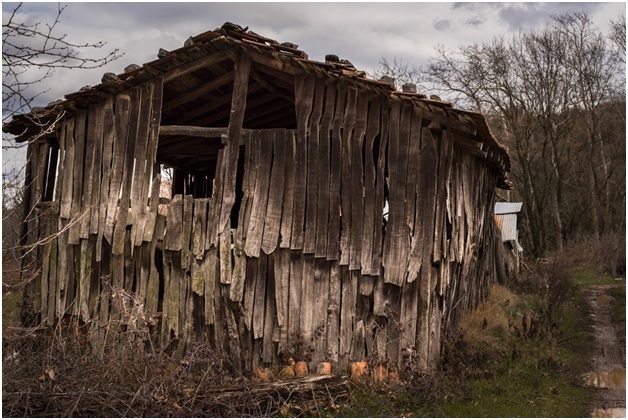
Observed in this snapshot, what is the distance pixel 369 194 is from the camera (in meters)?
8.91

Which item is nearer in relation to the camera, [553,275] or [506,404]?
[506,404]

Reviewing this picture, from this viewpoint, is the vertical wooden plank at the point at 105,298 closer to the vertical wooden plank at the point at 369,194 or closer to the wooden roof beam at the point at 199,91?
the wooden roof beam at the point at 199,91

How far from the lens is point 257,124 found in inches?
502

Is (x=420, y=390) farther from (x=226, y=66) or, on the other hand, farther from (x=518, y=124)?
(x=518, y=124)

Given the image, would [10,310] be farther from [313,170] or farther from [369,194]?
[369,194]

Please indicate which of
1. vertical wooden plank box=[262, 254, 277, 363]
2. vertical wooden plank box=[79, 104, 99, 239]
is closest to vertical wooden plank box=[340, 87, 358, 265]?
vertical wooden plank box=[262, 254, 277, 363]

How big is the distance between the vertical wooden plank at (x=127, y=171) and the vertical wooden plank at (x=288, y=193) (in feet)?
7.80

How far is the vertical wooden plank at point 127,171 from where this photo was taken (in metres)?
9.77

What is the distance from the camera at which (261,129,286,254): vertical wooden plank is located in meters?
9.12

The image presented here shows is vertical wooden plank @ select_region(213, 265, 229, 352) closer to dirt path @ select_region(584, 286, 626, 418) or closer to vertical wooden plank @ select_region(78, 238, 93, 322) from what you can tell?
vertical wooden plank @ select_region(78, 238, 93, 322)

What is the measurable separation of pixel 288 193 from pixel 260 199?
40 centimetres

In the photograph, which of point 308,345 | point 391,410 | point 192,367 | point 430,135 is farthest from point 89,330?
point 430,135

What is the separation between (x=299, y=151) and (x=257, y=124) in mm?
3790

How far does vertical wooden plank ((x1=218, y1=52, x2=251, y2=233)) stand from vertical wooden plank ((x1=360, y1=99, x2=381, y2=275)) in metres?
1.82
